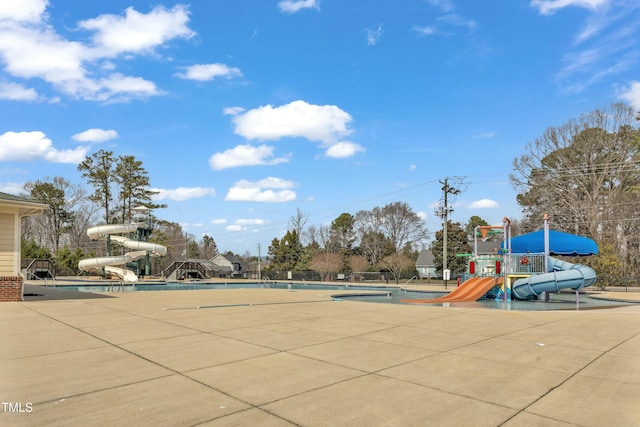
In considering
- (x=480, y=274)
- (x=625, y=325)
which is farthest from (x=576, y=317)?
(x=480, y=274)

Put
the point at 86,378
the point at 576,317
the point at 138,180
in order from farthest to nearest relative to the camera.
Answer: the point at 138,180 < the point at 576,317 < the point at 86,378

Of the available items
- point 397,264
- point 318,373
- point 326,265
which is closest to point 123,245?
point 326,265

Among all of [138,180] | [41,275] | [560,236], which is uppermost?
[138,180]

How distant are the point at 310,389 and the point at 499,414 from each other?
2.05 metres

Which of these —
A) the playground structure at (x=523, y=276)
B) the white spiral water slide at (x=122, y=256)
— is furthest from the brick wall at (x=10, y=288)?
the white spiral water slide at (x=122, y=256)

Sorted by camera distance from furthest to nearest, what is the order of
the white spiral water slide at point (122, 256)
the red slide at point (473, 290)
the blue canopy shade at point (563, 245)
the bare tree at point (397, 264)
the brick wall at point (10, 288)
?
the bare tree at point (397, 264)
the white spiral water slide at point (122, 256)
the blue canopy shade at point (563, 245)
the red slide at point (473, 290)
the brick wall at point (10, 288)

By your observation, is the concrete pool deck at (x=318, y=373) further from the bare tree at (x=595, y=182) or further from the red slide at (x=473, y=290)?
the bare tree at (x=595, y=182)

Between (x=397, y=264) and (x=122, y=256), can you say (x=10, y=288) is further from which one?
(x=397, y=264)

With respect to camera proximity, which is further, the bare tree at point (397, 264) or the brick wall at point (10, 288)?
the bare tree at point (397, 264)

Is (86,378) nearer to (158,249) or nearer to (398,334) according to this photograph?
(398,334)

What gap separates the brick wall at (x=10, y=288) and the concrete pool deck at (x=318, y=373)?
282 inches

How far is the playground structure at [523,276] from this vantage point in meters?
19.2

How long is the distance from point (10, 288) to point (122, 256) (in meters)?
30.7

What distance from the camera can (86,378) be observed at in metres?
5.41
